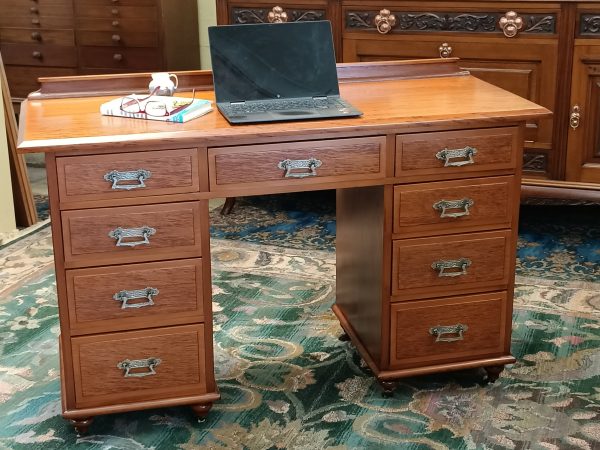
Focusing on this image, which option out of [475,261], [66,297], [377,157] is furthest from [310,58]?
[66,297]

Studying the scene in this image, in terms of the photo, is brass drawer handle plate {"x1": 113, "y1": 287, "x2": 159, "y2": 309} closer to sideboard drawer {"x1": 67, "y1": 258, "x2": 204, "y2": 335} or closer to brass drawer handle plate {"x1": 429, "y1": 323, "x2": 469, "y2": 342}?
sideboard drawer {"x1": 67, "y1": 258, "x2": 204, "y2": 335}

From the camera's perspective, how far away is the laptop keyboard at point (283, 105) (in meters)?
2.76

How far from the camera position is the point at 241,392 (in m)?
2.97

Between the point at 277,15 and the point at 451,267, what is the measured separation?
1.95 meters

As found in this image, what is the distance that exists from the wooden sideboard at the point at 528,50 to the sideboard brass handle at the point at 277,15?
8 centimetres

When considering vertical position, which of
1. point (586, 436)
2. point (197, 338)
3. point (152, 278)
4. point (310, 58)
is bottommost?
point (586, 436)

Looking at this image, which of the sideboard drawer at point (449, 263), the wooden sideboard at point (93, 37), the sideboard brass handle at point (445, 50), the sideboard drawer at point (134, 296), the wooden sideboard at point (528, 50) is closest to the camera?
the sideboard drawer at point (134, 296)

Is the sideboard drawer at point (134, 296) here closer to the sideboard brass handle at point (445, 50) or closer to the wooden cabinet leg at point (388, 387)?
the wooden cabinet leg at point (388, 387)

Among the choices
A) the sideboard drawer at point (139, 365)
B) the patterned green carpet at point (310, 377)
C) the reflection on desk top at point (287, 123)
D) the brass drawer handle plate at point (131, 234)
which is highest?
the reflection on desk top at point (287, 123)

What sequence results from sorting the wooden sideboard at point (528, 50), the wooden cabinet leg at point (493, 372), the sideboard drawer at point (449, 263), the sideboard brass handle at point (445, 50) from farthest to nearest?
the sideboard brass handle at point (445, 50), the wooden sideboard at point (528, 50), the wooden cabinet leg at point (493, 372), the sideboard drawer at point (449, 263)

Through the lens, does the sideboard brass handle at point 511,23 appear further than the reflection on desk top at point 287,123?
Yes

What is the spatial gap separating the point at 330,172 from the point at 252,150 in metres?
0.23

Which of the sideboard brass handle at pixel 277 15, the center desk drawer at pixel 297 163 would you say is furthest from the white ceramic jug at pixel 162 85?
the sideboard brass handle at pixel 277 15

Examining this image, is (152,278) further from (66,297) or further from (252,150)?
(252,150)
